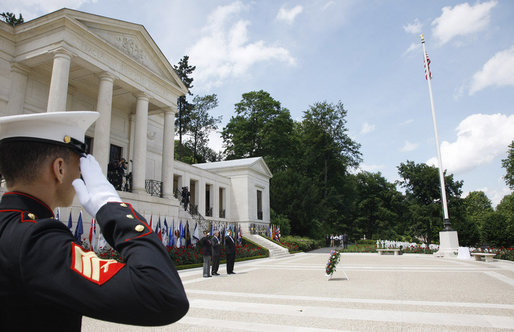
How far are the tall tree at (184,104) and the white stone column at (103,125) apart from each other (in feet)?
95.3

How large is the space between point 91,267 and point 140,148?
21.3 m

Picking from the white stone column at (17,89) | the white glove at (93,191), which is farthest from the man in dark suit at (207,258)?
the white stone column at (17,89)

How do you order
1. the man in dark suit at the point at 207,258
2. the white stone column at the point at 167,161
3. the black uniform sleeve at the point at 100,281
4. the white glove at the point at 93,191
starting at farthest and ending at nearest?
the white stone column at the point at 167,161 → the man in dark suit at the point at 207,258 → the white glove at the point at 93,191 → the black uniform sleeve at the point at 100,281

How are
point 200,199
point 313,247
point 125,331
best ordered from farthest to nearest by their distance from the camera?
point 313,247 < point 200,199 < point 125,331

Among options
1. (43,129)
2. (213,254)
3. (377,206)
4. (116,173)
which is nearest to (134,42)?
(116,173)

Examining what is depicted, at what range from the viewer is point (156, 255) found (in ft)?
4.28

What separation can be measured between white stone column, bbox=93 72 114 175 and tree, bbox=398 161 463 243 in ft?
133

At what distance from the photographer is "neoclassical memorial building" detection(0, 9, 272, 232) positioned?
1723 centimetres

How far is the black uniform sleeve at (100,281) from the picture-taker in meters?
1.21

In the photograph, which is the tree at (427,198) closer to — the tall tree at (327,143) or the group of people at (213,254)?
the tall tree at (327,143)

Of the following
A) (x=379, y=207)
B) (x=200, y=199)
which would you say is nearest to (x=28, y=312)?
(x=200, y=199)

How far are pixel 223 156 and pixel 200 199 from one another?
81.9ft

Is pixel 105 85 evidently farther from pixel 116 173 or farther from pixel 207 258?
pixel 207 258

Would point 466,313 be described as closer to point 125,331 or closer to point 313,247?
point 125,331
